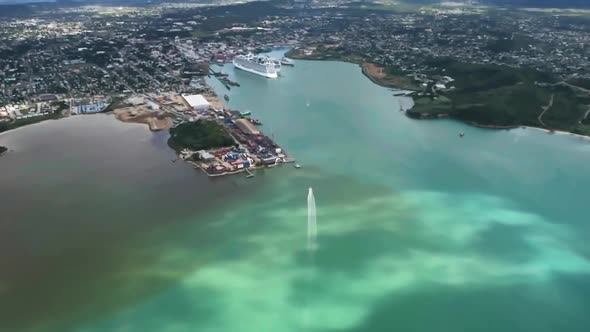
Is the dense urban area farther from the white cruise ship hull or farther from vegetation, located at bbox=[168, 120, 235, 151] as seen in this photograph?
vegetation, located at bbox=[168, 120, 235, 151]

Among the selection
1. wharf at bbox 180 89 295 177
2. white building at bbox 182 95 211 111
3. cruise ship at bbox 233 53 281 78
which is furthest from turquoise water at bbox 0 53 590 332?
cruise ship at bbox 233 53 281 78

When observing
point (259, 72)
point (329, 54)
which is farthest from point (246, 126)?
point (329, 54)

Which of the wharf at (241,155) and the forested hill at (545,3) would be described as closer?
the wharf at (241,155)

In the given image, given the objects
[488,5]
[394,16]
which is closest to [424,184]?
[394,16]

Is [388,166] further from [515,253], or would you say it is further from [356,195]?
[515,253]

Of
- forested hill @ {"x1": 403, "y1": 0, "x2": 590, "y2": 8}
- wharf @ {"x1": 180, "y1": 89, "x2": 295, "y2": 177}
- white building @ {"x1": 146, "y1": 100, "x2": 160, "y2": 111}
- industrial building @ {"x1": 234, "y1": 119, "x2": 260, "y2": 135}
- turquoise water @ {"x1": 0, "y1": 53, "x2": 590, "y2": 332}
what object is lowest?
turquoise water @ {"x1": 0, "y1": 53, "x2": 590, "y2": 332}

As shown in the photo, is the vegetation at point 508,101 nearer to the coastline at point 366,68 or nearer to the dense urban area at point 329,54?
the dense urban area at point 329,54

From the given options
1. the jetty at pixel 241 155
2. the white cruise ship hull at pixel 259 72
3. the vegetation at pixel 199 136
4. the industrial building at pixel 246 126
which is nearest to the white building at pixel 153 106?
the vegetation at pixel 199 136
